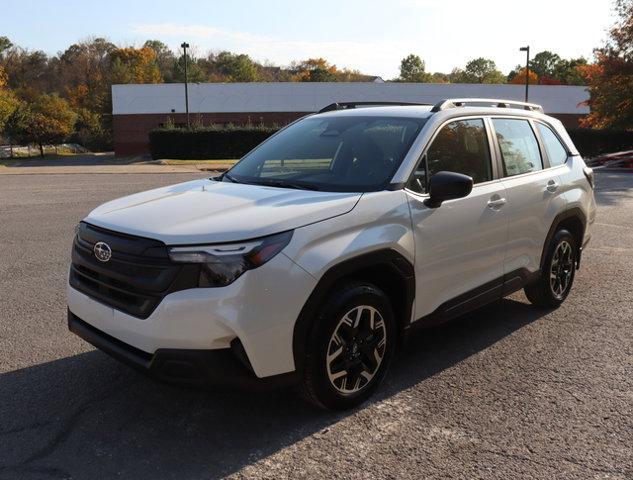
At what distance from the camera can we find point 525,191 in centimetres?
465

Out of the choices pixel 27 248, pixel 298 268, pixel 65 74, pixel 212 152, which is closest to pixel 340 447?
pixel 298 268

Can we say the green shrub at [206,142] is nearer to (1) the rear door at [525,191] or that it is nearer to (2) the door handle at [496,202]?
(1) the rear door at [525,191]

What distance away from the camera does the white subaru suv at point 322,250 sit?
2871 millimetres

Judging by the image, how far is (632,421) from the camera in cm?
338

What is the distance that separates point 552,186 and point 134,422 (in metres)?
3.79

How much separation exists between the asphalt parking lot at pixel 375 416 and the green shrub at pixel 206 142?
1366 inches

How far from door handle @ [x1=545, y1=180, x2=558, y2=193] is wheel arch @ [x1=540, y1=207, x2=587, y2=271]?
0.80 feet

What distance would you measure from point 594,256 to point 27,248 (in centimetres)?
750

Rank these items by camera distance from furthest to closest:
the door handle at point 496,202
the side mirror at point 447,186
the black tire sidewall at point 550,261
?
the black tire sidewall at point 550,261, the door handle at point 496,202, the side mirror at point 447,186

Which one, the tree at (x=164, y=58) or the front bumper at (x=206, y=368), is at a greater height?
the tree at (x=164, y=58)

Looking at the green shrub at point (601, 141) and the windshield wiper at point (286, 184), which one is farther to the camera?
the green shrub at point (601, 141)

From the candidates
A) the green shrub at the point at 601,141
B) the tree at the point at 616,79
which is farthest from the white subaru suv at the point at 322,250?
the green shrub at the point at 601,141

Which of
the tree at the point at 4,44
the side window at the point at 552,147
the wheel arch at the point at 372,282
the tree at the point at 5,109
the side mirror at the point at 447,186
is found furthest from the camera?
the tree at the point at 4,44

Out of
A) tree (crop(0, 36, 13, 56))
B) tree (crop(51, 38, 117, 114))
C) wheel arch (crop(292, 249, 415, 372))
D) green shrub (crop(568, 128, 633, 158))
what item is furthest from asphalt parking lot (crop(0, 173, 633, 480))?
tree (crop(0, 36, 13, 56))
